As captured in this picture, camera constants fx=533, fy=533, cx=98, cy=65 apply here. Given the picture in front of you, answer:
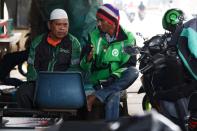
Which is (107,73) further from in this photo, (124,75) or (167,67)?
(167,67)

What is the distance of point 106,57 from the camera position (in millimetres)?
5234

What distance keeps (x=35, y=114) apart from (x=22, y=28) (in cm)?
803

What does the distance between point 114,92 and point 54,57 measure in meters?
0.80

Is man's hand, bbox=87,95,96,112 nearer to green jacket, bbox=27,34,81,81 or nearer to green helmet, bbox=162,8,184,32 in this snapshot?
green jacket, bbox=27,34,81,81

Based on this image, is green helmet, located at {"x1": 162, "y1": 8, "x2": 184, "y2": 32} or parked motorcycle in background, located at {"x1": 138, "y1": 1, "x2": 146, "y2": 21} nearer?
green helmet, located at {"x1": 162, "y1": 8, "x2": 184, "y2": 32}

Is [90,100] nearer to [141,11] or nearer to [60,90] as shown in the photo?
[60,90]

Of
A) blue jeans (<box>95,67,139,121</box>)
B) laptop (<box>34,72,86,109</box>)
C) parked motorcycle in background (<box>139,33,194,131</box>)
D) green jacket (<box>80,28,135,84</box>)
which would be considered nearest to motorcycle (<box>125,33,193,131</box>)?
parked motorcycle in background (<box>139,33,194,131</box>)

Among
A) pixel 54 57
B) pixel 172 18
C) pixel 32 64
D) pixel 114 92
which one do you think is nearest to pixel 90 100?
pixel 114 92

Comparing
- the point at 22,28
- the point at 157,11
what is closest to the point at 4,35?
the point at 22,28

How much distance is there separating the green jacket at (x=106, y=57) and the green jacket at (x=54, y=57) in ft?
0.43

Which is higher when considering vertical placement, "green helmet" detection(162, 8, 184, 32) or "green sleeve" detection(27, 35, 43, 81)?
"green helmet" detection(162, 8, 184, 32)

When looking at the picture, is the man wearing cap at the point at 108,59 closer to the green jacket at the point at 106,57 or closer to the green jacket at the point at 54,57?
the green jacket at the point at 106,57

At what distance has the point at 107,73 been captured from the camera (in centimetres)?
529

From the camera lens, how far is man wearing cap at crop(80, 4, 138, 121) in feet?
16.4
